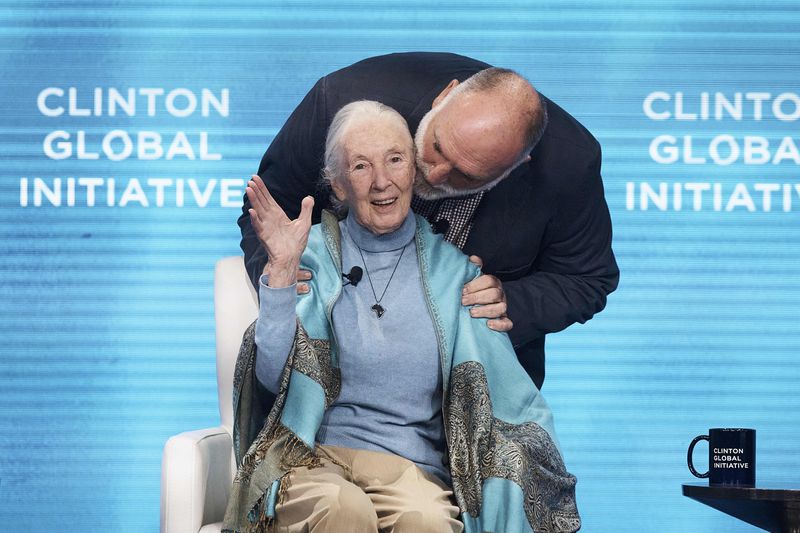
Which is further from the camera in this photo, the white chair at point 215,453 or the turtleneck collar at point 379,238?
the turtleneck collar at point 379,238

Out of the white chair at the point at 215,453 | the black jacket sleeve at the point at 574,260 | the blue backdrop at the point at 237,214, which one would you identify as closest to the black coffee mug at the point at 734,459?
the black jacket sleeve at the point at 574,260

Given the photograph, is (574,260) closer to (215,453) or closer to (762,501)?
Answer: (762,501)

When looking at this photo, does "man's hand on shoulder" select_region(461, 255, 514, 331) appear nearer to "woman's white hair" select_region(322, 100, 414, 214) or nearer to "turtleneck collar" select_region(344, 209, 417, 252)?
"turtleneck collar" select_region(344, 209, 417, 252)

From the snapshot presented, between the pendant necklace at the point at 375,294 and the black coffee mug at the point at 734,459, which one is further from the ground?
the pendant necklace at the point at 375,294

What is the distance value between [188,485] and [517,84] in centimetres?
120

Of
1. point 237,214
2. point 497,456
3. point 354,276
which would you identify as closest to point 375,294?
point 354,276

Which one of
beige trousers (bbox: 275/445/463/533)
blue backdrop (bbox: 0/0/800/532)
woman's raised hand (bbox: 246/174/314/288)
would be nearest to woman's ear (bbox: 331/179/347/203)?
woman's raised hand (bbox: 246/174/314/288)

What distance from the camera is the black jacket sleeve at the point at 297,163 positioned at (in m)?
3.37

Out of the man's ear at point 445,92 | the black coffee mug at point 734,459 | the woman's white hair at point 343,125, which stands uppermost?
the man's ear at point 445,92

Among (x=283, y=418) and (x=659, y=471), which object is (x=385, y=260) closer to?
(x=283, y=418)

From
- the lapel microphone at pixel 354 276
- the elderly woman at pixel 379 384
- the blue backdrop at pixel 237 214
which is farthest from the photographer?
the blue backdrop at pixel 237 214

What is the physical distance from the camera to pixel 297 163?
339 centimetres

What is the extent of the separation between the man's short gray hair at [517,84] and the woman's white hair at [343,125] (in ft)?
0.65

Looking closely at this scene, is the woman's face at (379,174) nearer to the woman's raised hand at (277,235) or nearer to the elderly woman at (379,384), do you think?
the elderly woman at (379,384)
